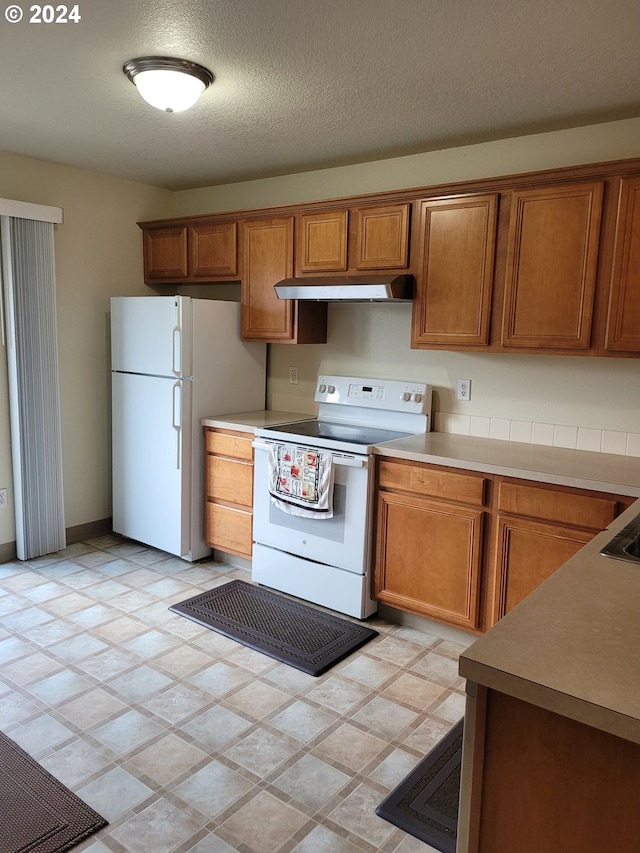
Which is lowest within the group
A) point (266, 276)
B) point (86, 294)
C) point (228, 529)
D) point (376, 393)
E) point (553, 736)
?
point (228, 529)

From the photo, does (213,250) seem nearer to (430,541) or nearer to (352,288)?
(352,288)

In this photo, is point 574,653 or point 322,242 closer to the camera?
point 574,653

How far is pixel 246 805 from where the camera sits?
6.55ft

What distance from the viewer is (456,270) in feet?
10.3

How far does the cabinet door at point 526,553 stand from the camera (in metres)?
2.66

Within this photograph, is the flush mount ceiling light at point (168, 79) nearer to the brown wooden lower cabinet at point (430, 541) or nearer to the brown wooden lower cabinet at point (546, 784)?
the brown wooden lower cabinet at point (430, 541)

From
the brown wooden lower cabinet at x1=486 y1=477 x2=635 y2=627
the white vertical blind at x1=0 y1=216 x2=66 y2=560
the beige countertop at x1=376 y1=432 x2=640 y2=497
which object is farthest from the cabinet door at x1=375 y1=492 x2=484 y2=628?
the white vertical blind at x1=0 y1=216 x2=66 y2=560

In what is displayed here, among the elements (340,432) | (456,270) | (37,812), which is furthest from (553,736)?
(340,432)

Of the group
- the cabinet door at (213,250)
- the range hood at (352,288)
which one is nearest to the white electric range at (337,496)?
the range hood at (352,288)

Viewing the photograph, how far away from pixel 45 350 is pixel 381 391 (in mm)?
2060

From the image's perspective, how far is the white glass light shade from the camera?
8.09 ft

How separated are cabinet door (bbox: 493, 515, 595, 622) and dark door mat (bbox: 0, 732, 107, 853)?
179 cm

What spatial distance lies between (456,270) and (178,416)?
1802 millimetres

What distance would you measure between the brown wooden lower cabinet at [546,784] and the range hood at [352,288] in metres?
2.36
